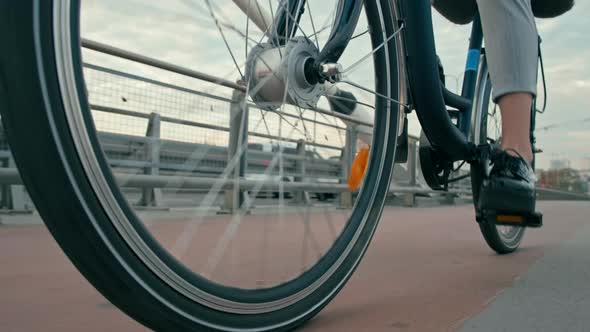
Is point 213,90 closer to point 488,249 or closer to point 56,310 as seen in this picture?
point 56,310

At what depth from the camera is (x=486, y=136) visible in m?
1.83

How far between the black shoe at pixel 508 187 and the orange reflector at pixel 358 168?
0.33m

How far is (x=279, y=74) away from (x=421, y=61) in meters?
0.42

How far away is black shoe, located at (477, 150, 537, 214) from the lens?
1.34 metres

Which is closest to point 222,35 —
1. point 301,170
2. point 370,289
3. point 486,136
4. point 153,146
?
point 370,289

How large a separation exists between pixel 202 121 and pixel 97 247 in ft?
3.36

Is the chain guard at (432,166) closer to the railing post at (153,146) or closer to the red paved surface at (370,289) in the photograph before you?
the red paved surface at (370,289)

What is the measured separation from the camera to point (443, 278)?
62.6 inches

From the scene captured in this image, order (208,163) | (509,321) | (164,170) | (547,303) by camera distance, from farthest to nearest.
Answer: (164,170) < (208,163) < (547,303) < (509,321)

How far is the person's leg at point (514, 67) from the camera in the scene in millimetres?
1402

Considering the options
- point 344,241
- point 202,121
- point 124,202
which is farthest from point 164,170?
point 124,202

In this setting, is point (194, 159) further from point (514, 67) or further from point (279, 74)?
point (514, 67)

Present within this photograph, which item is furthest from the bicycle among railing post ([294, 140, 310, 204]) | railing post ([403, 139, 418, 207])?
railing post ([403, 139, 418, 207])

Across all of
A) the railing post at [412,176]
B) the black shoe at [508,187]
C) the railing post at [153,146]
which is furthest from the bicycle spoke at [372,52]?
the railing post at [412,176]
